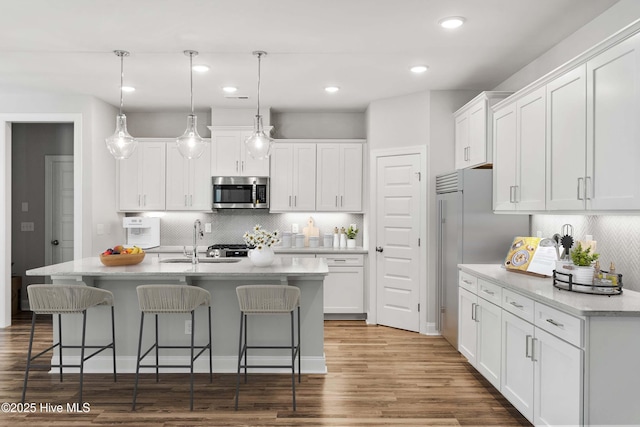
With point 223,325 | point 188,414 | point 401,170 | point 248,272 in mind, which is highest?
point 401,170

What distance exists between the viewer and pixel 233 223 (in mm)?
6742

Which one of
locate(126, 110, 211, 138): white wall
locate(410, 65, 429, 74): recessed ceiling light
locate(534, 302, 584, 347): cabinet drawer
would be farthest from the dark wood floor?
locate(126, 110, 211, 138): white wall

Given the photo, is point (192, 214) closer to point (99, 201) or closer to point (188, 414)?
point (99, 201)

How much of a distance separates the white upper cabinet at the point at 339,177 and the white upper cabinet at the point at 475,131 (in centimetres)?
146

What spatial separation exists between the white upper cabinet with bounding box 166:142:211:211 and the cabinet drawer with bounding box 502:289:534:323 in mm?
4289

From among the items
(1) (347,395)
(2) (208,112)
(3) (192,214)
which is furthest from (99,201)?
(1) (347,395)

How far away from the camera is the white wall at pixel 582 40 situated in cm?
305

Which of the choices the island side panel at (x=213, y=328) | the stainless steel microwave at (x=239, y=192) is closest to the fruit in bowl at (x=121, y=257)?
the island side panel at (x=213, y=328)

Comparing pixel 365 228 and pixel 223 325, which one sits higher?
pixel 365 228

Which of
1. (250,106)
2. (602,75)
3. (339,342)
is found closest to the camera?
(602,75)

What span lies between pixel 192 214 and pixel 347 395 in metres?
3.98

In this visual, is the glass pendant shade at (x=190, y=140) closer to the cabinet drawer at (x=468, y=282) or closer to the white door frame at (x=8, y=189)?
the white door frame at (x=8, y=189)

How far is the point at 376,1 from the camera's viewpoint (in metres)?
3.18

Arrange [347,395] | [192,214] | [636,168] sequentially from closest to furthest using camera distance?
[636,168] < [347,395] < [192,214]
